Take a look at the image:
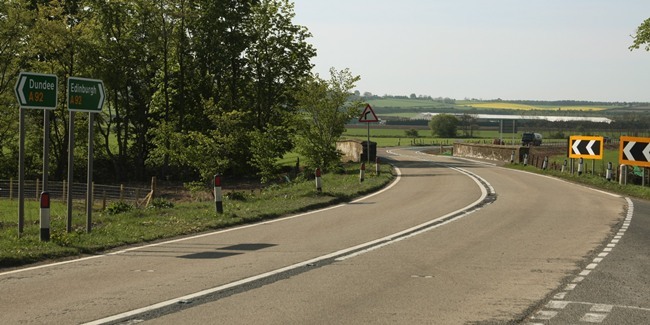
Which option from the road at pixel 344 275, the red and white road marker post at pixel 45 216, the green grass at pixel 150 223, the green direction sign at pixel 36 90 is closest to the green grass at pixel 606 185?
the green grass at pixel 150 223

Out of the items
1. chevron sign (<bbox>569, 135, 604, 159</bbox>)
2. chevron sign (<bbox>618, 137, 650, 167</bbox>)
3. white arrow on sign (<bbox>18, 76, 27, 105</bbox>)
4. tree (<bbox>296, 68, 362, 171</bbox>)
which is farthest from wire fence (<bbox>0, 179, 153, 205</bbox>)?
white arrow on sign (<bbox>18, 76, 27, 105</bbox>)

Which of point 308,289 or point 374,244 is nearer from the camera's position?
point 308,289

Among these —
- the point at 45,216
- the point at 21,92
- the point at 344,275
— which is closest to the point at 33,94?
the point at 21,92

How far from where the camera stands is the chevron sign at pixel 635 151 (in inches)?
1091

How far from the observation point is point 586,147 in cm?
3275

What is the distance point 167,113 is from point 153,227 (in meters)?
39.1

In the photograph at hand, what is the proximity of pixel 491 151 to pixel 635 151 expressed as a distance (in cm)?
2797

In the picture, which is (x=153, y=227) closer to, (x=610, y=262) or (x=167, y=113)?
(x=610, y=262)

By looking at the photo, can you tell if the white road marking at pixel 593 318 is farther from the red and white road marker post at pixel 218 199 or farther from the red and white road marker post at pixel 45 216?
the red and white road marker post at pixel 218 199

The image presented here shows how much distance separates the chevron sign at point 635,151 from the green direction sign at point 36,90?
844 inches

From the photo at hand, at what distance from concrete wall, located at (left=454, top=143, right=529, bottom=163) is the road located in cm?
3166

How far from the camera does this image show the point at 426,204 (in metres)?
21.5

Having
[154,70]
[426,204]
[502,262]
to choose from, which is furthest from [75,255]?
[154,70]

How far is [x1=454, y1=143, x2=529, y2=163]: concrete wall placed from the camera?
162 feet
